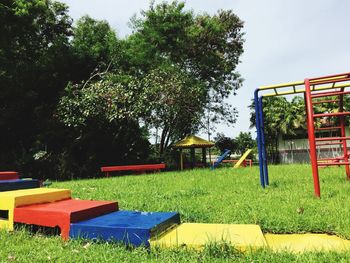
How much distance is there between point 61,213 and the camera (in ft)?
10.4

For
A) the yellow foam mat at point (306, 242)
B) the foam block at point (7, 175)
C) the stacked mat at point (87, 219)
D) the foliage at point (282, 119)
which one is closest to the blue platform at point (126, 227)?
the stacked mat at point (87, 219)

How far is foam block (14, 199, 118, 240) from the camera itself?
3160 millimetres

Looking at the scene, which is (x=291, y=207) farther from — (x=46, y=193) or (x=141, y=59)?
(x=141, y=59)

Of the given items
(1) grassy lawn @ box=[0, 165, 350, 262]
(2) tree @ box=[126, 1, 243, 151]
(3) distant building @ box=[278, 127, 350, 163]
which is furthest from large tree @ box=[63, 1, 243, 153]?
(1) grassy lawn @ box=[0, 165, 350, 262]

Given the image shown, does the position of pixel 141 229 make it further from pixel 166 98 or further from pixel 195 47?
pixel 195 47

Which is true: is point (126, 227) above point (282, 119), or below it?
below

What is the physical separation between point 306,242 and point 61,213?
88.1 inches

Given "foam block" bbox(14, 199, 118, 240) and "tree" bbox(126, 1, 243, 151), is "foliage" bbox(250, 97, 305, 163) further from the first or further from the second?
"foam block" bbox(14, 199, 118, 240)

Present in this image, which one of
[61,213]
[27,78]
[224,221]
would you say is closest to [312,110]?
[224,221]

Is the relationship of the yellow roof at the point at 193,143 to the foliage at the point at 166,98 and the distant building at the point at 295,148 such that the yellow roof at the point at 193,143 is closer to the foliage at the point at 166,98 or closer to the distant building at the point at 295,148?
the foliage at the point at 166,98

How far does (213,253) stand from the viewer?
2566 mm

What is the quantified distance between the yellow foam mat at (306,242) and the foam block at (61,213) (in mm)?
1737

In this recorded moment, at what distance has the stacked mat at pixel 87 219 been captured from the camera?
2.87 metres

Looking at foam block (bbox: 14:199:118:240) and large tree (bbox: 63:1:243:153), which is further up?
large tree (bbox: 63:1:243:153)
